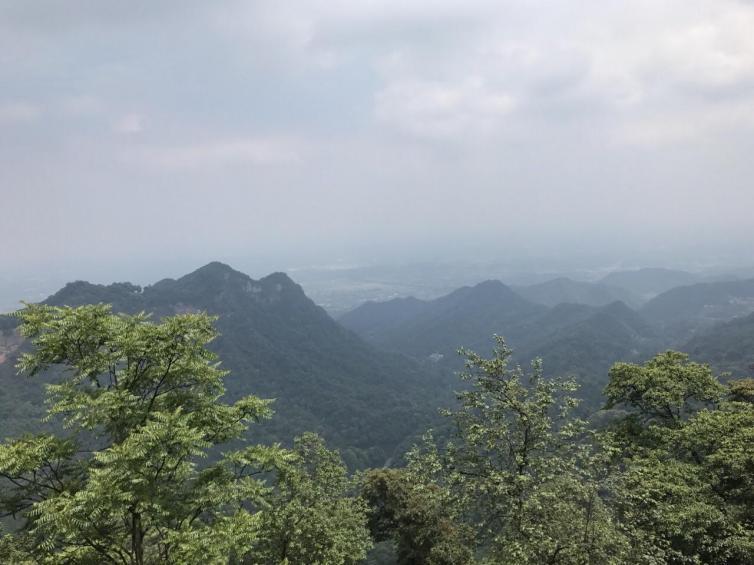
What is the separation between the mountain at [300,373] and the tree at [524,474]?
105m

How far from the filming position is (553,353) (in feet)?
Answer: 578

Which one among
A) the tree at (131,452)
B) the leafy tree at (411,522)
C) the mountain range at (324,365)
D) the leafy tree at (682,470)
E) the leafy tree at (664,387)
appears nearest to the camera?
the tree at (131,452)

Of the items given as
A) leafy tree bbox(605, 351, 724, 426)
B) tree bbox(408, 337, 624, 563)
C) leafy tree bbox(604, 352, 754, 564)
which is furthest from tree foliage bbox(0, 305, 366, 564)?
leafy tree bbox(605, 351, 724, 426)

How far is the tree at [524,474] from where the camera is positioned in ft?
36.4

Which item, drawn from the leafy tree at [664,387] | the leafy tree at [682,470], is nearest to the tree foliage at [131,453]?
the leafy tree at [682,470]

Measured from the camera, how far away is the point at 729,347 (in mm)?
129125

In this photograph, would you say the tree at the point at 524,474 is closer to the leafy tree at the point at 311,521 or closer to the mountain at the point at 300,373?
the leafy tree at the point at 311,521

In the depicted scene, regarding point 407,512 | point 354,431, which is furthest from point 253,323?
point 407,512

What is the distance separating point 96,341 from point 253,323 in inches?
7161

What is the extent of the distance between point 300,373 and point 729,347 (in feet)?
453

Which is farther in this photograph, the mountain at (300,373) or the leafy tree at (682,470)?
the mountain at (300,373)

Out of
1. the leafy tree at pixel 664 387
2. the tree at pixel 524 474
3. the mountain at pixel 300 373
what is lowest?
the mountain at pixel 300 373

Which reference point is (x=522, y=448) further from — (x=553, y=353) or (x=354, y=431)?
(x=553, y=353)

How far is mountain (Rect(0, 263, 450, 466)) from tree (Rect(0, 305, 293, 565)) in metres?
107
